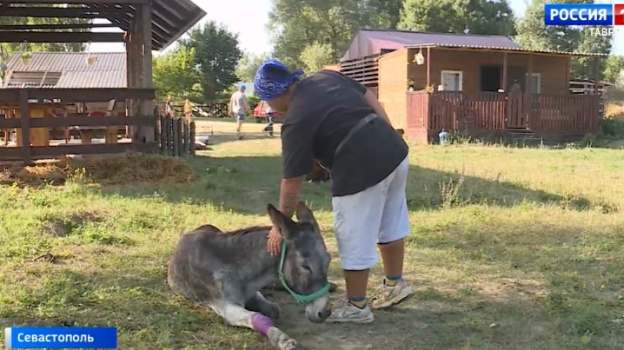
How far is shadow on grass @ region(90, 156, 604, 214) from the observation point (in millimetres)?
7883

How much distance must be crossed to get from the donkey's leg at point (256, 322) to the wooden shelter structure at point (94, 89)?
22.7 feet

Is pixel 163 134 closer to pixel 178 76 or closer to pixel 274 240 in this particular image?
pixel 274 240

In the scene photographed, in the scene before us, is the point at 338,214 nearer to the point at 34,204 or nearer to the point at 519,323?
the point at 519,323

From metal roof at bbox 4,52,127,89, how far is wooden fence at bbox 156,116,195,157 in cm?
1879

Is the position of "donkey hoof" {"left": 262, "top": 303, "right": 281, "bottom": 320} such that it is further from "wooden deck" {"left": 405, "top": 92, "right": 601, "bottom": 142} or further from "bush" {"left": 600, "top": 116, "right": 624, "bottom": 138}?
"bush" {"left": 600, "top": 116, "right": 624, "bottom": 138}

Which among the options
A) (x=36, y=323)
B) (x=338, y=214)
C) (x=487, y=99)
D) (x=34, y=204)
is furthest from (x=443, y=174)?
(x=487, y=99)

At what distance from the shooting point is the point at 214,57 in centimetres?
4838

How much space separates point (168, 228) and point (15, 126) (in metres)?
4.70

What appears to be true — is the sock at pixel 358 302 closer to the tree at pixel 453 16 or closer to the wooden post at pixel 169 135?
the wooden post at pixel 169 135

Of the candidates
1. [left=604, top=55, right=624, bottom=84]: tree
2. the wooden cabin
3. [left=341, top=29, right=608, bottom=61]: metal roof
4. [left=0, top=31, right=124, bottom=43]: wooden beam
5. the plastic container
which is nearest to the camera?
[left=0, top=31, right=124, bottom=43]: wooden beam

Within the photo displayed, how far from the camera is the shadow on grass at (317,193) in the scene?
7883 millimetres

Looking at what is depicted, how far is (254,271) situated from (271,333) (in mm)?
445

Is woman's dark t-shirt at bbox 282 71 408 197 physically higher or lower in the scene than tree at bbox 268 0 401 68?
lower

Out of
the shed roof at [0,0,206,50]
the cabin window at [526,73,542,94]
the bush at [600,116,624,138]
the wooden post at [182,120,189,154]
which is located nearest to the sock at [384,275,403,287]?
the shed roof at [0,0,206,50]
